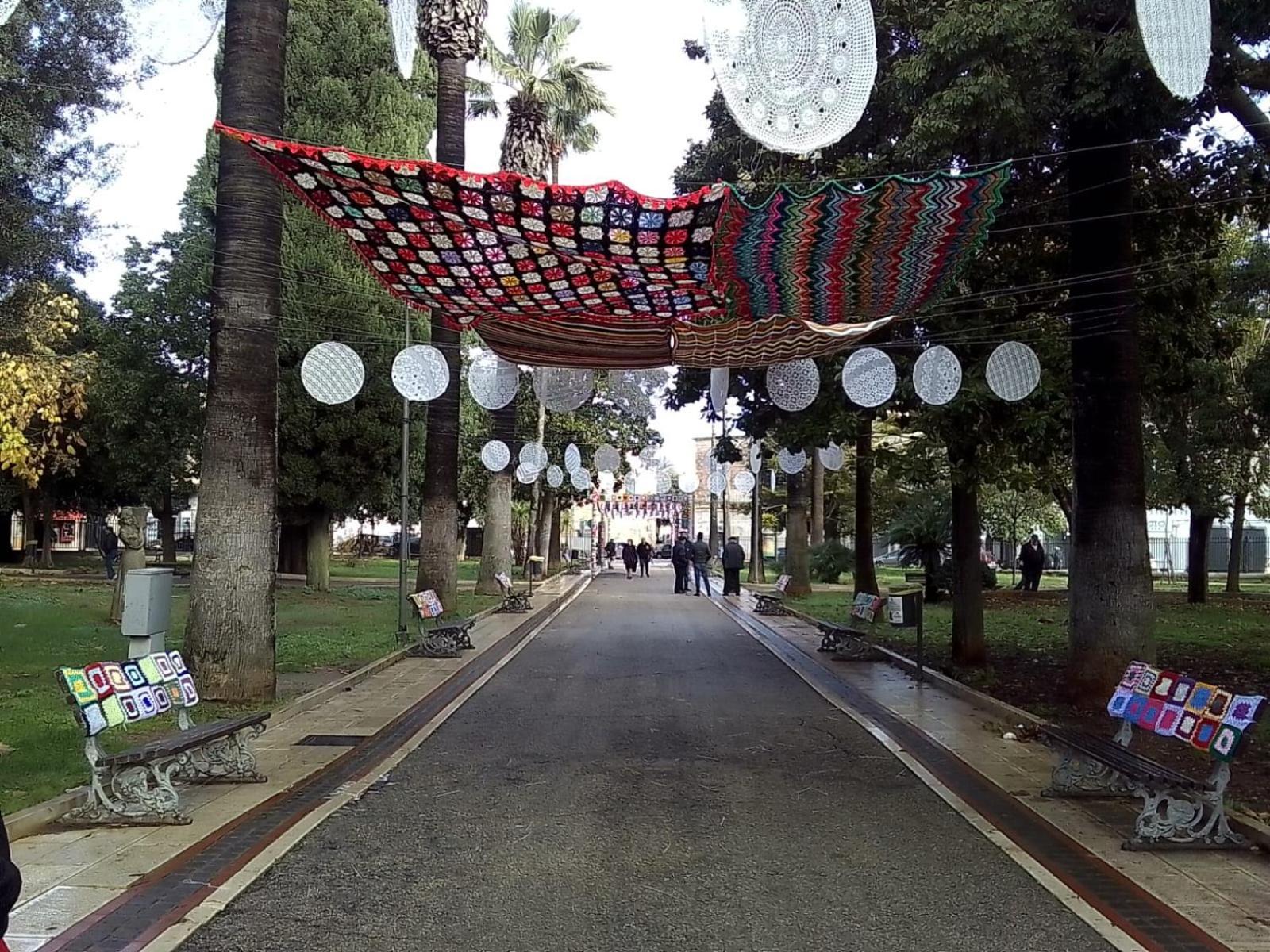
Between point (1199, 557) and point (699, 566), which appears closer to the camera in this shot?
point (1199, 557)

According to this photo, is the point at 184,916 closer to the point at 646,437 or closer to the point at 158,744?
the point at 158,744

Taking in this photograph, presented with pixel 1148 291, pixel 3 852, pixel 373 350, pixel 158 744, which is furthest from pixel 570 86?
pixel 3 852

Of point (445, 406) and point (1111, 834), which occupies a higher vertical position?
point (445, 406)

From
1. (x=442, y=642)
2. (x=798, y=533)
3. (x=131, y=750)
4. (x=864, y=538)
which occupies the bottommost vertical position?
(x=442, y=642)

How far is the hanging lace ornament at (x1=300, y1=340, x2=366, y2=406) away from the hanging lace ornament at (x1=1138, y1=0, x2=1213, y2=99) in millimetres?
8810

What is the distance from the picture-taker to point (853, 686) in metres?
12.9

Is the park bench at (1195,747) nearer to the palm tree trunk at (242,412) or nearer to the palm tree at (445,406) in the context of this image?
the palm tree trunk at (242,412)

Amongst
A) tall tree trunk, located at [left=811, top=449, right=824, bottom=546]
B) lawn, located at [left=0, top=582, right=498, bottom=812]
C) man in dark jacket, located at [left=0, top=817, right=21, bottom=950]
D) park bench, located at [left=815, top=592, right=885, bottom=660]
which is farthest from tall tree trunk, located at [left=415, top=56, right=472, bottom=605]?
man in dark jacket, located at [left=0, top=817, right=21, bottom=950]

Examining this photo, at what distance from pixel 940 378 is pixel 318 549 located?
1983 centimetres

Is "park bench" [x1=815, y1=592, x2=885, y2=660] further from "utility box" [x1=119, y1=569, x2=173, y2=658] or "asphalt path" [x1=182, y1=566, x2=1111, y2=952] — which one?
"utility box" [x1=119, y1=569, x2=173, y2=658]

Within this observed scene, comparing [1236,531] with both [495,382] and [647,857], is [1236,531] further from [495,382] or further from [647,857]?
[647,857]

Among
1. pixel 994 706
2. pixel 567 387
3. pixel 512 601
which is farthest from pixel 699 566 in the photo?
pixel 994 706

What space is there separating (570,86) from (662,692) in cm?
2163

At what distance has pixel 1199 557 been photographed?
2628 cm
